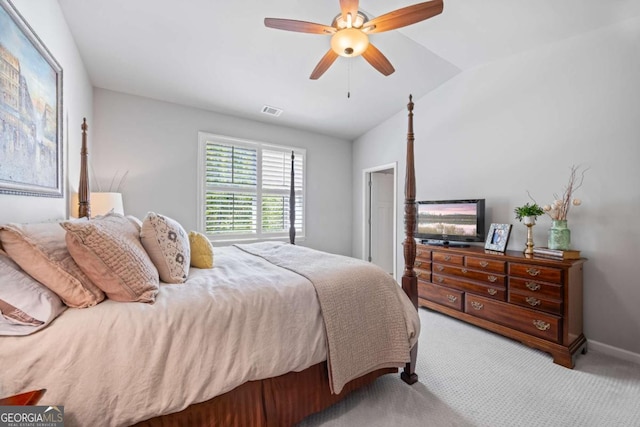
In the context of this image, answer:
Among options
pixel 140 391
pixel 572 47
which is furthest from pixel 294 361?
pixel 572 47

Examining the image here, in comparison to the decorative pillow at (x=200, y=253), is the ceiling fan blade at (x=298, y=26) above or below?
above

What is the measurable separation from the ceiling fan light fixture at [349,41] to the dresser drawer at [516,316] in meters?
2.60

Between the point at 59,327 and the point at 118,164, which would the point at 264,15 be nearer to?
the point at 118,164

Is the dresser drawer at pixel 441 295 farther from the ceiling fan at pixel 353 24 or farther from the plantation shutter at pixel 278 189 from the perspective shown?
the ceiling fan at pixel 353 24

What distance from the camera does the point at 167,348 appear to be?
1.08 metres

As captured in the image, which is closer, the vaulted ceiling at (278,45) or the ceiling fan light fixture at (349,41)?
the ceiling fan light fixture at (349,41)

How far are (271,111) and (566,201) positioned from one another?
361cm

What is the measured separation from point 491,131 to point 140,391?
378 cm

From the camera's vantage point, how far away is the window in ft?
12.8

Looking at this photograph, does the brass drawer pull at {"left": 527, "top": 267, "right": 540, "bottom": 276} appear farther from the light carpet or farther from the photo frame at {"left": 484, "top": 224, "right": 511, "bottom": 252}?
the light carpet

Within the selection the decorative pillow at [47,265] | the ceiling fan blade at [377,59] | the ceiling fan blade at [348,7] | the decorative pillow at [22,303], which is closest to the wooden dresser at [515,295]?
the ceiling fan blade at [377,59]

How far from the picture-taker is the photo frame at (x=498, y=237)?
278 centimetres

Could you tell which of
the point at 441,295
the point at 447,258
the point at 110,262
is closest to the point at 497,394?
the point at 441,295

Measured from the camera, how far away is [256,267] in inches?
72.4
